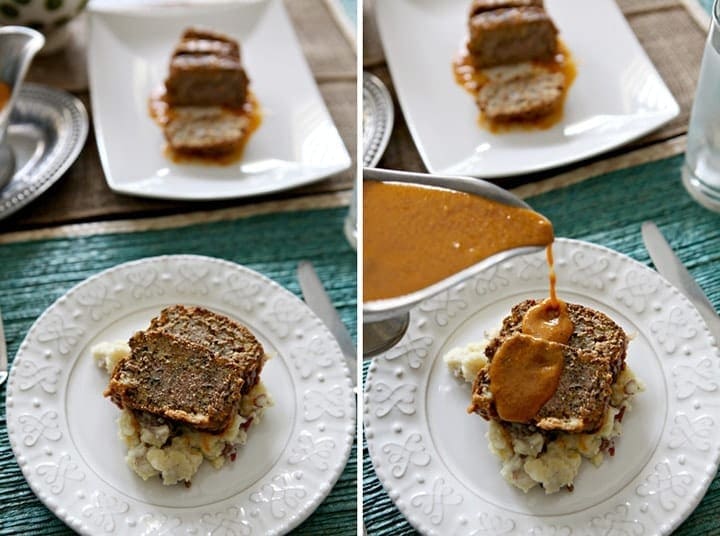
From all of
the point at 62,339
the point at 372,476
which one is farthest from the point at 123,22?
the point at 372,476

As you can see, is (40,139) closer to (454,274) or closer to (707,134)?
(454,274)

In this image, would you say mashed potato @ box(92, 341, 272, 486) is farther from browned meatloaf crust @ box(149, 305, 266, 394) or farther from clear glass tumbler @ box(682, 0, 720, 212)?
clear glass tumbler @ box(682, 0, 720, 212)

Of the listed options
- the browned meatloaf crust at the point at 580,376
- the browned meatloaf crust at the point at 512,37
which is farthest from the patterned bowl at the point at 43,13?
the browned meatloaf crust at the point at 580,376

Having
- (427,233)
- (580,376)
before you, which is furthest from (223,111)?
(580,376)

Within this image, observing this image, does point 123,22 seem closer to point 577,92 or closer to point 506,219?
point 577,92

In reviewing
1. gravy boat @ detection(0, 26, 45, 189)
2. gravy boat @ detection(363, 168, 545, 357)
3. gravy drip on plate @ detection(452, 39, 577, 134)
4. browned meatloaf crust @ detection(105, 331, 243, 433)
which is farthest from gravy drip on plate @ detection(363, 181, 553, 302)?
gravy boat @ detection(0, 26, 45, 189)
